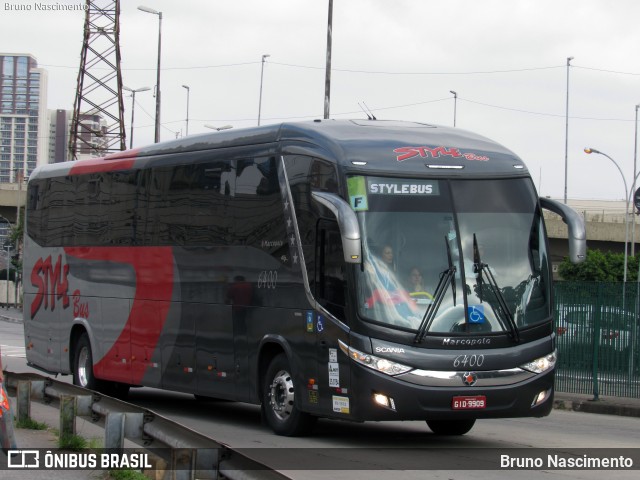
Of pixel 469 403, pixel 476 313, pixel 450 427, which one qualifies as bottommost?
pixel 450 427

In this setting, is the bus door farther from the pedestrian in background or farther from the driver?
the pedestrian in background

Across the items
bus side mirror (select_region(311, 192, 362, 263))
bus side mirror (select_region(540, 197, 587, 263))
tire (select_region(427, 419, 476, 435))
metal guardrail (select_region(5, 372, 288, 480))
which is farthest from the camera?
tire (select_region(427, 419, 476, 435))

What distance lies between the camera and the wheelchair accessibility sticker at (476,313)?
12102 mm

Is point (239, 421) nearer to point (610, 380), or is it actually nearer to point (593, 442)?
point (593, 442)

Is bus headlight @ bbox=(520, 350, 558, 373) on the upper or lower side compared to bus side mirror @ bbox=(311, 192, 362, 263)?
lower

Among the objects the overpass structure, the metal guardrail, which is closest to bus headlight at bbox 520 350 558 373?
the metal guardrail

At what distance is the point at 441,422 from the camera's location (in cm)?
1413

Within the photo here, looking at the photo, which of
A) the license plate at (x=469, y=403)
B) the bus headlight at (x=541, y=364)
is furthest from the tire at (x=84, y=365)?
the bus headlight at (x=541, y=364)

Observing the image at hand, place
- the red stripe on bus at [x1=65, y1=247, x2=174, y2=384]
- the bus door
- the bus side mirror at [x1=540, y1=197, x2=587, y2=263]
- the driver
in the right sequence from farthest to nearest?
the red stripe on bus at [x1=65, y1=247, x2=174, y2=384] < the bus side mirror at [x1=540, y1=197, x2=587, y2=263] < the bus door < the driver

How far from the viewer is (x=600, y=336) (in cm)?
2061

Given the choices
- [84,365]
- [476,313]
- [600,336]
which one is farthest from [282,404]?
[600,336]

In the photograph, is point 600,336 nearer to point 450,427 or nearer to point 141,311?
point 450,427

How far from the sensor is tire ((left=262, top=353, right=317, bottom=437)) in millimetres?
13117

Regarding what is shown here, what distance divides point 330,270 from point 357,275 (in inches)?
20.6
